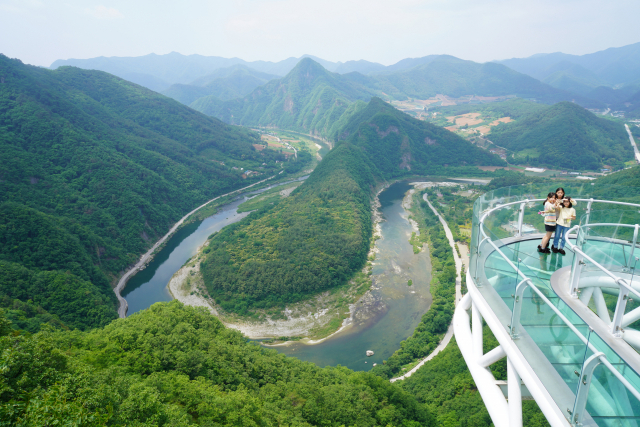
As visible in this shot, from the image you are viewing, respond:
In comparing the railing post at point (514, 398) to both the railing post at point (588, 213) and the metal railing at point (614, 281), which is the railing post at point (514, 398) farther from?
the railing post at point (588, 213)

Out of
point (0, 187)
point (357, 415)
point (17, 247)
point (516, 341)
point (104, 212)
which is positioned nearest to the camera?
point (516, 341)

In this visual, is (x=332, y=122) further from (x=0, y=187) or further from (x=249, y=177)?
(x=0, y=187)

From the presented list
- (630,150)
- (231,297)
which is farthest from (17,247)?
(630,150)

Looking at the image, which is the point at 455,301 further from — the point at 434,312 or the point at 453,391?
the point at 453,391

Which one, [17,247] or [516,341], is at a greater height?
[516,341]

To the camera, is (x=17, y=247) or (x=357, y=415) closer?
(x=357, y=415)

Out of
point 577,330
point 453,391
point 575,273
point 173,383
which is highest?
point 575,273

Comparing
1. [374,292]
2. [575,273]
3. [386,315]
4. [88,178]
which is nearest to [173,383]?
[575,273]
